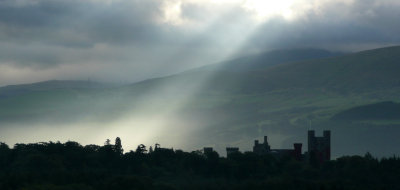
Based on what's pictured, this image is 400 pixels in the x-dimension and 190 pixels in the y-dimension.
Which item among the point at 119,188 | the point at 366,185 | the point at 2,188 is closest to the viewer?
the point at 2,188

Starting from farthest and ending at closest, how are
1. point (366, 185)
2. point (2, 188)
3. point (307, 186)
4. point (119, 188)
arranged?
1. point (366, 185)
2. point (307, 186)
3. point (119, 188)
4. point (2, 188)

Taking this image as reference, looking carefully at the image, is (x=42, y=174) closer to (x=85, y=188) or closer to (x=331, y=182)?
(x=85, y=188)

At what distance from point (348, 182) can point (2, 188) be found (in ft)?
244

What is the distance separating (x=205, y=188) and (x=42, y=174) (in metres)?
30.8

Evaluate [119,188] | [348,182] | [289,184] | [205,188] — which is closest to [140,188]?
[119,188]

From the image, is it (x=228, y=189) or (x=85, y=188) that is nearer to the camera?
(x=85, y=188)

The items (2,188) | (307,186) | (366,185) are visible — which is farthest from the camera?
(366,185)

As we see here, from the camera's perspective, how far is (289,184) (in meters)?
187

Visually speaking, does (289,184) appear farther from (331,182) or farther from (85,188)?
(85,188)

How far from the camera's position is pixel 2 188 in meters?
156

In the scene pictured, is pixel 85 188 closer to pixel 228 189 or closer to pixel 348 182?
pixel 228 189

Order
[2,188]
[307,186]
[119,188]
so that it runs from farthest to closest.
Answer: [307,186] < [119,188] < [2,188]

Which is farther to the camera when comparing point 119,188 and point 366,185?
point 366,185

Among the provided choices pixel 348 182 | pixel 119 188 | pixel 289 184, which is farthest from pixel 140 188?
pixel 348 182
